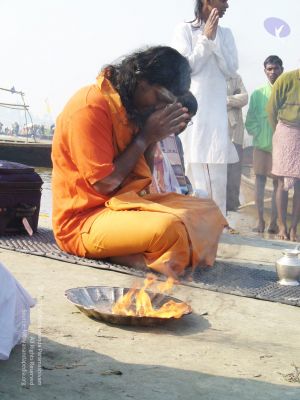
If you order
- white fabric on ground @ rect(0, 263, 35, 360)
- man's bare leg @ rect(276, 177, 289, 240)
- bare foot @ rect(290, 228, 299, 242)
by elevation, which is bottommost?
bare foot @ rect(290, 228, 299, 242)

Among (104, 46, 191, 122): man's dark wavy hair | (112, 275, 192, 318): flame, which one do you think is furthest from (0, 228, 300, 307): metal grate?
(104, 46, 191, 122): man's dark wavy hair

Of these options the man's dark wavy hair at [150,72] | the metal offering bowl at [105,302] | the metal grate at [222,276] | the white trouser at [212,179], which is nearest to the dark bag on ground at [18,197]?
the metal grate at [222,276]

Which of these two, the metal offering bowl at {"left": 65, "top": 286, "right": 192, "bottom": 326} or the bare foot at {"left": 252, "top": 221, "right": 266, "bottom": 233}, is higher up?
the metal offering bowl at {"left": 65, "top": 286, "right": 192, "bottom": 326}

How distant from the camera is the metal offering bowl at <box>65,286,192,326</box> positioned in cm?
301

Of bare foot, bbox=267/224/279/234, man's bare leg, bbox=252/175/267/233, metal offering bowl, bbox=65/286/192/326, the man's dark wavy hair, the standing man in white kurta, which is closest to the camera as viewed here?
metal offering bowl, bbox=65/286/192/326

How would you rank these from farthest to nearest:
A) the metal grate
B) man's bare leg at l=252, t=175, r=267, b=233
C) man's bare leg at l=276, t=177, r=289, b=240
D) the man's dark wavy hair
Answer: man's bare leg at l=252, t=175, r=267, b=233 < man's bare leg at l=276, t=177, r=289, b=240 < the man's dark wavy hair < the metal grate

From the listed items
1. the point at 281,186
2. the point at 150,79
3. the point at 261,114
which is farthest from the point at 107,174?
the point at 261,114

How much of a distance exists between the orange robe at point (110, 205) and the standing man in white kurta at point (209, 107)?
1.87 meters

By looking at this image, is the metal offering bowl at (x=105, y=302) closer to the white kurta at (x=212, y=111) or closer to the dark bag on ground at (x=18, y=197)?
the dark bag on ground at (x=18, y=197)

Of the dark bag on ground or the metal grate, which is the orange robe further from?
the dark bag on ground

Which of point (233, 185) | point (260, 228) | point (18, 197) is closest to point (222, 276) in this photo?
point (18, 197)

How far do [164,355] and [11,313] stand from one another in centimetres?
63

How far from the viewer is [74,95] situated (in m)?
4.66

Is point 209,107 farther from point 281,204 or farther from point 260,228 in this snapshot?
point 260,228
